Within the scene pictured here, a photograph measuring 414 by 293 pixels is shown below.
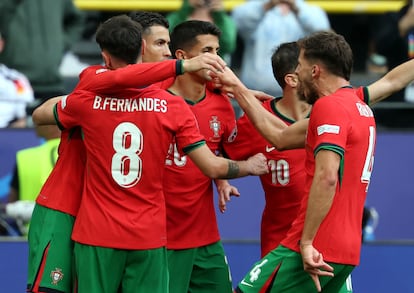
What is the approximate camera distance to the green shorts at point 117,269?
20.6 feet

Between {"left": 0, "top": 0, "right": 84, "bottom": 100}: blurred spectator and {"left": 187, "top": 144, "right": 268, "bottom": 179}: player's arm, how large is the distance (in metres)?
4.52

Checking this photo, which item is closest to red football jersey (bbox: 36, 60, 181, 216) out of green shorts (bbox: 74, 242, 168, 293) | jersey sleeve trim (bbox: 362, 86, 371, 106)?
green shorts (bbox: 74, 242, 168, 293)

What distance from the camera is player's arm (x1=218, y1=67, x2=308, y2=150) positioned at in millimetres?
6520

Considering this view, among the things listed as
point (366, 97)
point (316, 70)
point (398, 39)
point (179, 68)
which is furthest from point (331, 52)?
point (398, 39)

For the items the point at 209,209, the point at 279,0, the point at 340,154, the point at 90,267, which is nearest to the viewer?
the point at 340,154

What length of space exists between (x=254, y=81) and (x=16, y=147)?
7.26 ft

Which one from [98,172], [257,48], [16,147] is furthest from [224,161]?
[257,48]

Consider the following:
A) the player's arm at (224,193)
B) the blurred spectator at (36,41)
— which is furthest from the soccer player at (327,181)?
the blurred spectator at (36,41)

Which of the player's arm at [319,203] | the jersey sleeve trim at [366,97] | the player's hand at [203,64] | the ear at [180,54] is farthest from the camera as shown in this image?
the ear at [180,54]

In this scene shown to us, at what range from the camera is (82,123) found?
20.6 feet

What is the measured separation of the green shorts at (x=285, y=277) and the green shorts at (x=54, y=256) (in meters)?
0.97

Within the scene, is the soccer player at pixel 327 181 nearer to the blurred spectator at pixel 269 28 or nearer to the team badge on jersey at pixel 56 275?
the team badge on jersey at pixel 56 275

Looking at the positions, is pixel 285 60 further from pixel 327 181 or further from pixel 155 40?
pixel 327 181

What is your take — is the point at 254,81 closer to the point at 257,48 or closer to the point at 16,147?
the point at 257,48
